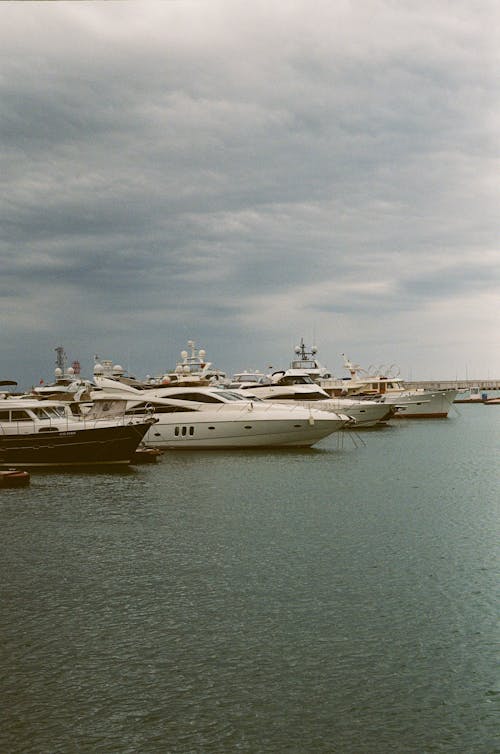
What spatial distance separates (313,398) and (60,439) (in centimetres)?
2960

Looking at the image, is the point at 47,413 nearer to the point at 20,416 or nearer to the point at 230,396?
the point at 20,416

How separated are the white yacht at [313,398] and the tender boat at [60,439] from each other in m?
21.0

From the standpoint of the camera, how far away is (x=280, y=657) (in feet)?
37.8

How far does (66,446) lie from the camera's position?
3416cm

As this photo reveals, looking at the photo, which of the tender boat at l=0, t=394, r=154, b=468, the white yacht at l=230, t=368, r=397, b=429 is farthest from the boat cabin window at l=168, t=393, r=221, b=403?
the white yacht at l=230, t=368, r=397, b=429

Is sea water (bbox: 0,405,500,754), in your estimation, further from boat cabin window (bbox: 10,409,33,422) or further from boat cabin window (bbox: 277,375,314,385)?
boat cabin window (bbox: 277,375,314,385)

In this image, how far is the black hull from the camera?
112 ft

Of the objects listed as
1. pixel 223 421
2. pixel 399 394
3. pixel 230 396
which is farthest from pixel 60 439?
pixel 399 394

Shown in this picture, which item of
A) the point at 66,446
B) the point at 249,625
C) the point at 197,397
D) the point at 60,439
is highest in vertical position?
the point at 197,397

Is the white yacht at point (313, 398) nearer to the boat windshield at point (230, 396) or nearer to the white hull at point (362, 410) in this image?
the white hull at point (362, 410)

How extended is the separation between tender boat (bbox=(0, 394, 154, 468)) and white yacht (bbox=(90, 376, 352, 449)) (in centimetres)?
720

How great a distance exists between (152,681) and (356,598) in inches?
203

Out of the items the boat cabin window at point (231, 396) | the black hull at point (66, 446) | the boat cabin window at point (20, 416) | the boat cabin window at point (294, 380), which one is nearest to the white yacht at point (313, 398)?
the boat cabin window at point (294, 380)

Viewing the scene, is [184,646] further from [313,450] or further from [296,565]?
[313,450]
